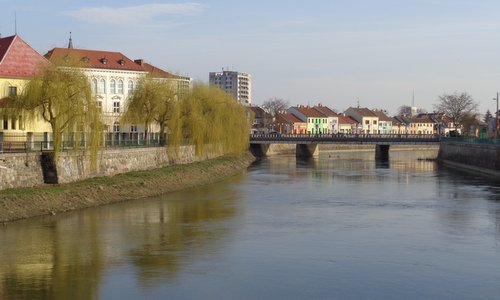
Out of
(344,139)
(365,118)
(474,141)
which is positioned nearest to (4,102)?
(474,141)

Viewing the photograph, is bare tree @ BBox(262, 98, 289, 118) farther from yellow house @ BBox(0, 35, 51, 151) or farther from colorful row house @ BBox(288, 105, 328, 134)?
yellow house @ BBox(0, 35, 51, 151)

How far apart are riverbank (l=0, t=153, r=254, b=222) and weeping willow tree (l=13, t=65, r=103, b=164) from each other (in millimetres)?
2638

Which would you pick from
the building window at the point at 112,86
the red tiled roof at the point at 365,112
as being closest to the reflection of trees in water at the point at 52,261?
the building window at the point at 112,86

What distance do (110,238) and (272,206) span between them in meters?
12.4

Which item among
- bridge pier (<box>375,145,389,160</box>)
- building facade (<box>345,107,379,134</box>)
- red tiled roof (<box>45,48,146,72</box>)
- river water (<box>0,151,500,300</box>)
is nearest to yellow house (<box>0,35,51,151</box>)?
river water (<box>0,151,500,300</box>)

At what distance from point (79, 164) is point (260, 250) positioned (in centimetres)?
1733

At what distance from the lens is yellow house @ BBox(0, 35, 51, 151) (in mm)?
39188

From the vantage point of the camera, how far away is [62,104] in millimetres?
35281

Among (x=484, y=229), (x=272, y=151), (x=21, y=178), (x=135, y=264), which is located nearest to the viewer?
(x=135, y=264)

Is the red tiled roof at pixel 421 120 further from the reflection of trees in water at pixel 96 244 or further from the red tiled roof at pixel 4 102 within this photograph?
the red tiled roof at pixel 4 102

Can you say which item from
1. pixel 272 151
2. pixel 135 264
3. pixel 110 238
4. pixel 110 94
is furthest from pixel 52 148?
pixel 272 151

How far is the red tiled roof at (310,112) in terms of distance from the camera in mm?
144225

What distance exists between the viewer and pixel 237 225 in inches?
1163

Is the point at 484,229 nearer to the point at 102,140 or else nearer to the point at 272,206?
the point at 272,206
